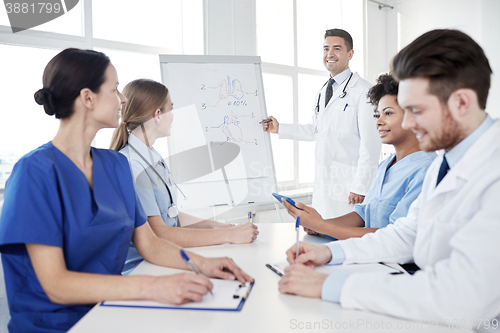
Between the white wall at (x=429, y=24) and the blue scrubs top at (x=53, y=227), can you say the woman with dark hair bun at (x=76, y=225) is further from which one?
the white wall at (x=429, y=24)

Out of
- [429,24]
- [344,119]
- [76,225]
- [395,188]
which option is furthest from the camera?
[429,24]

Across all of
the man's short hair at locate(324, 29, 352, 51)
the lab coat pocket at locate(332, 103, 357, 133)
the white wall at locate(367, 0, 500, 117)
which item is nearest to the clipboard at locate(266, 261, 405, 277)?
the lab coat pocket at locate(332, 103, 357, 133)

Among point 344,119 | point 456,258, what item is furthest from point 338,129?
point 456,258

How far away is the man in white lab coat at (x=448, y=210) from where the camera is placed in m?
0.73

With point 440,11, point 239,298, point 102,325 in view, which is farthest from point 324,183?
point 440,11

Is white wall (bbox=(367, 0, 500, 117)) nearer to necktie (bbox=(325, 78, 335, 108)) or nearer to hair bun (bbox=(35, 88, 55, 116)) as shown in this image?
necktie (bbox=(325, 78, 335, 108))

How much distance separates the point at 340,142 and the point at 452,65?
6.85 feet

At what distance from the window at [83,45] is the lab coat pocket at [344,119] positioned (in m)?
1.30

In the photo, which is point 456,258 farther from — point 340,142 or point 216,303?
point 340,142

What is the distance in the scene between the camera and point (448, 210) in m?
0.87

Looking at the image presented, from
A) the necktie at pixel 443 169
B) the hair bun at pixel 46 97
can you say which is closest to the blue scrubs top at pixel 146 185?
the hair bun at pixel 46 97

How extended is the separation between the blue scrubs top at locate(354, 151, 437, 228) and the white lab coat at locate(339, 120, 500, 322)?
405mm

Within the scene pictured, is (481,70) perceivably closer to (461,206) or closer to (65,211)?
(461,206)

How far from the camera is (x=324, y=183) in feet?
9.88
